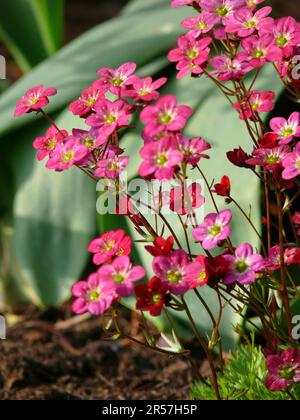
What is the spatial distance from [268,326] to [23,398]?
0.67m

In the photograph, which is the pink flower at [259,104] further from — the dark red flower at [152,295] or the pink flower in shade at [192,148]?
the dark red flower at [152,295]

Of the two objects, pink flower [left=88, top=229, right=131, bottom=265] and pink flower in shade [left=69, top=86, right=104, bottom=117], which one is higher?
pink flower in shade [left=69, top=86, right=104, bottom=117]

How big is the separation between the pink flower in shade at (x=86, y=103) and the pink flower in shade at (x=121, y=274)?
0.80 ft

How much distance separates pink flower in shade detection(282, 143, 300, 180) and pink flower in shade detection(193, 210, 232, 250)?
0.09m

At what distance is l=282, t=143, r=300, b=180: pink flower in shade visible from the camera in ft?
3.56

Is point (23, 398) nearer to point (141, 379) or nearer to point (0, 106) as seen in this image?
point (141, 379)

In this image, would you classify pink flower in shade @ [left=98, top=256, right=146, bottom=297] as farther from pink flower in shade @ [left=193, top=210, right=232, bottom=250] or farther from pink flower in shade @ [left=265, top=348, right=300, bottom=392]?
pink flower in shade @ [left=265, top=348, right=300, bottom=392]


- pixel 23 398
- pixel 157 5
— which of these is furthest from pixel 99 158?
pixel 157 5

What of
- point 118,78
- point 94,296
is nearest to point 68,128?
point 118,78

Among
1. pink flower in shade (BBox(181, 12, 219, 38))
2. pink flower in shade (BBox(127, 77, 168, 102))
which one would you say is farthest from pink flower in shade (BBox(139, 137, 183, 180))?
pink flower in shade (BBox(181, 12, 219, 38))

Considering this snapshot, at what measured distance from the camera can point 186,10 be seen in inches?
85.6

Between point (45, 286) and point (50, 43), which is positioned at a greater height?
point (50, 43)

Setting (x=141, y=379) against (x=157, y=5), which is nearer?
(x=141, y=379)
